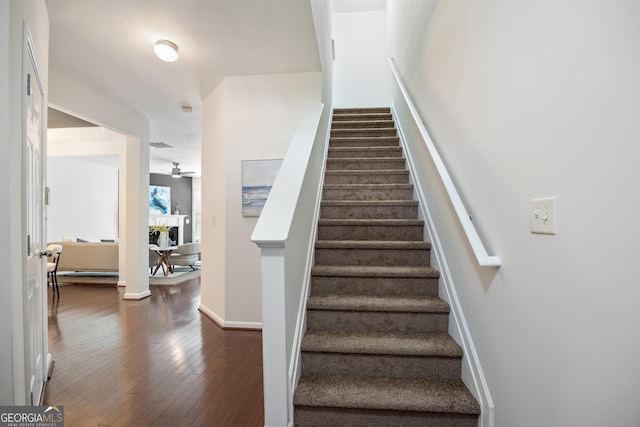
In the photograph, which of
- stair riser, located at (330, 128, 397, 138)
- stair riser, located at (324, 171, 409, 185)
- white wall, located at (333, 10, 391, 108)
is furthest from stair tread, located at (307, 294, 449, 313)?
white wall, located at (333, 10, 391, 108)

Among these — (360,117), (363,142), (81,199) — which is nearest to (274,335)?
(363,142)

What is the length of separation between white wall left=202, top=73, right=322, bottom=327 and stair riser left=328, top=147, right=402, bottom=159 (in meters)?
0.64

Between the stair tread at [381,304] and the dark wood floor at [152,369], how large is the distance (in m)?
0.71

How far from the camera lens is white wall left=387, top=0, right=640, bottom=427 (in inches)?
32.3

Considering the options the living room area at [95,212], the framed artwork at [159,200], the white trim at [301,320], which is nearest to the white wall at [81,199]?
the living room area at [95,212]

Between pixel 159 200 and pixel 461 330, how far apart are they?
1098 centimetres

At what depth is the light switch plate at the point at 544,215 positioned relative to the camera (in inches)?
41.6

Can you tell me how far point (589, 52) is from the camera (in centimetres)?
91

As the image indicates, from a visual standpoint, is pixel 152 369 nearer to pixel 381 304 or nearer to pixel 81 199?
pixel 381 304

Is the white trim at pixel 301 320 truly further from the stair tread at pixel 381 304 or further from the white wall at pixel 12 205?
the white wall at pixel 12 205

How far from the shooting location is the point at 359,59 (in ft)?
20.0

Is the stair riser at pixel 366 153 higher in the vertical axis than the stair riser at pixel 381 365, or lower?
higher

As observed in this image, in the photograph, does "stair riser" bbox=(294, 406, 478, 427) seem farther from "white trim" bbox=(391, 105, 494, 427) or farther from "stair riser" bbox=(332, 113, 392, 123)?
"stair riser" bbox=(332, 113, 392, 123)

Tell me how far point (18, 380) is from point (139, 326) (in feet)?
7.17
